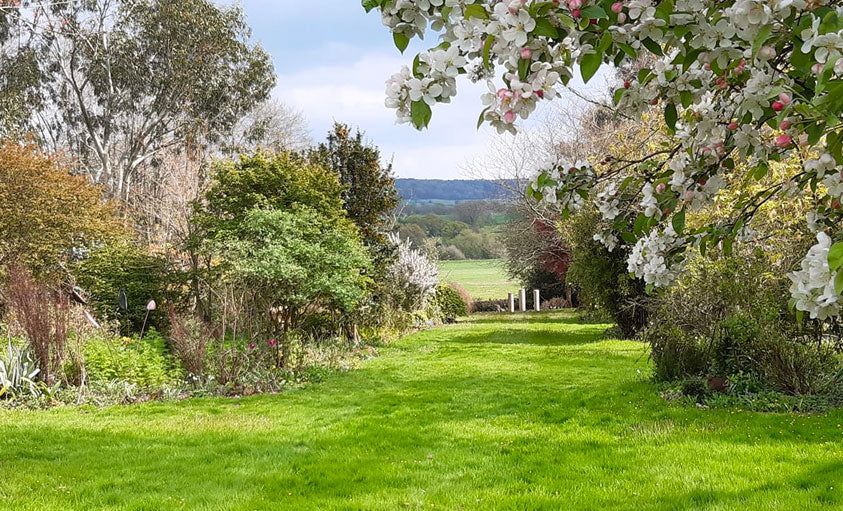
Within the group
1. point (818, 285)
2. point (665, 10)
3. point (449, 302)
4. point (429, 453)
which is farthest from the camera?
point (449, 302)

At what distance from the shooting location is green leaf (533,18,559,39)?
125cm

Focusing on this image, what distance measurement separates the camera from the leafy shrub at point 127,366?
7750 mm

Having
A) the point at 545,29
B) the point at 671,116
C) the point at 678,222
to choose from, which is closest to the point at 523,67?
the point at 545,29

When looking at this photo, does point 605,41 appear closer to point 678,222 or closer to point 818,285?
point 818,285

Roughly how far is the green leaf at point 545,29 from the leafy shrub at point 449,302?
18453mm

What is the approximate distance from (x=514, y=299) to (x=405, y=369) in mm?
16615

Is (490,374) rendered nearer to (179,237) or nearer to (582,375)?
(582,375)

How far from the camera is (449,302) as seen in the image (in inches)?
803

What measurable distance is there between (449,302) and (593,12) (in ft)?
63.2

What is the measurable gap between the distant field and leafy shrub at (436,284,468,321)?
650 centimetres

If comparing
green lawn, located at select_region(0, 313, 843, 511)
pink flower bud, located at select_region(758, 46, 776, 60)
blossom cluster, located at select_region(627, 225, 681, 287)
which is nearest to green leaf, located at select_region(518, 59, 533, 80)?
pink flower bud, located at select_region(758, 46, 776, 60)

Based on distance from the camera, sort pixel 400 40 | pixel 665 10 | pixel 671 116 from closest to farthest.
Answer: pixel 665 10 → pixel 400 40 → pixel 671 116

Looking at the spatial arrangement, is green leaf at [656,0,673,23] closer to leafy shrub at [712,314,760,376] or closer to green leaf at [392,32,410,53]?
green leaf at [392,32,410,53]

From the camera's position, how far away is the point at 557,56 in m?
1.38
